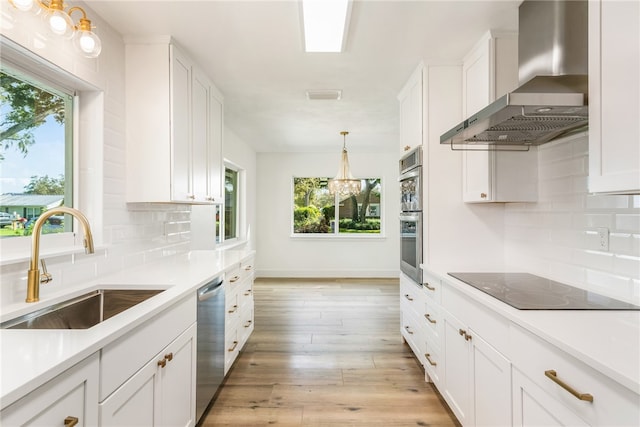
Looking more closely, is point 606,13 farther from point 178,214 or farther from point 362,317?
point 362,317

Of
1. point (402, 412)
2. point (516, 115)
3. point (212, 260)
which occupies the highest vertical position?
point (516, 115)

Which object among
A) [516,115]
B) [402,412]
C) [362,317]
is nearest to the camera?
[516,115]

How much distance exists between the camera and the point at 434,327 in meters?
2.23

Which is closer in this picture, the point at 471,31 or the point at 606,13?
the point at 606,13

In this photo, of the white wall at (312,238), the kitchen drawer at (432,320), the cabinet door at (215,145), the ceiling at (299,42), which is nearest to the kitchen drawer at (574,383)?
the kitchen drawer at (432,320)

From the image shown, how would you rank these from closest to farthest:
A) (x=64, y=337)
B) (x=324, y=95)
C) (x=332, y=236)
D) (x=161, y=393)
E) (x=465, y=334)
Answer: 1. (x=64, y=337)
2. (x=161, y=393)
3. (x=465, y=334)
4. (x=324, y=95)
5. (x=332, y=236)

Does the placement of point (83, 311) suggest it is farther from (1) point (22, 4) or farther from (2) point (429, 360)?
(2) point (429, 360)

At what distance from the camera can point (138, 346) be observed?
4.12 feet

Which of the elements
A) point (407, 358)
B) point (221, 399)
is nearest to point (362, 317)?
point (407, 358)

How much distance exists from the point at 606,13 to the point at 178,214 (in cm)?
299

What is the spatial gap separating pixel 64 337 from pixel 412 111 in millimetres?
2721

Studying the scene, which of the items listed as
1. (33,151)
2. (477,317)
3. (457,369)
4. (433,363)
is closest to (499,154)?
(477,317)

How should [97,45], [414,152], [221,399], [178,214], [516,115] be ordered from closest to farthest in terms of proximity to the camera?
[97,45]
[516,115]
[221,399]
[414,152]
[178,214]

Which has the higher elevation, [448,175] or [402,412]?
[448,175]
